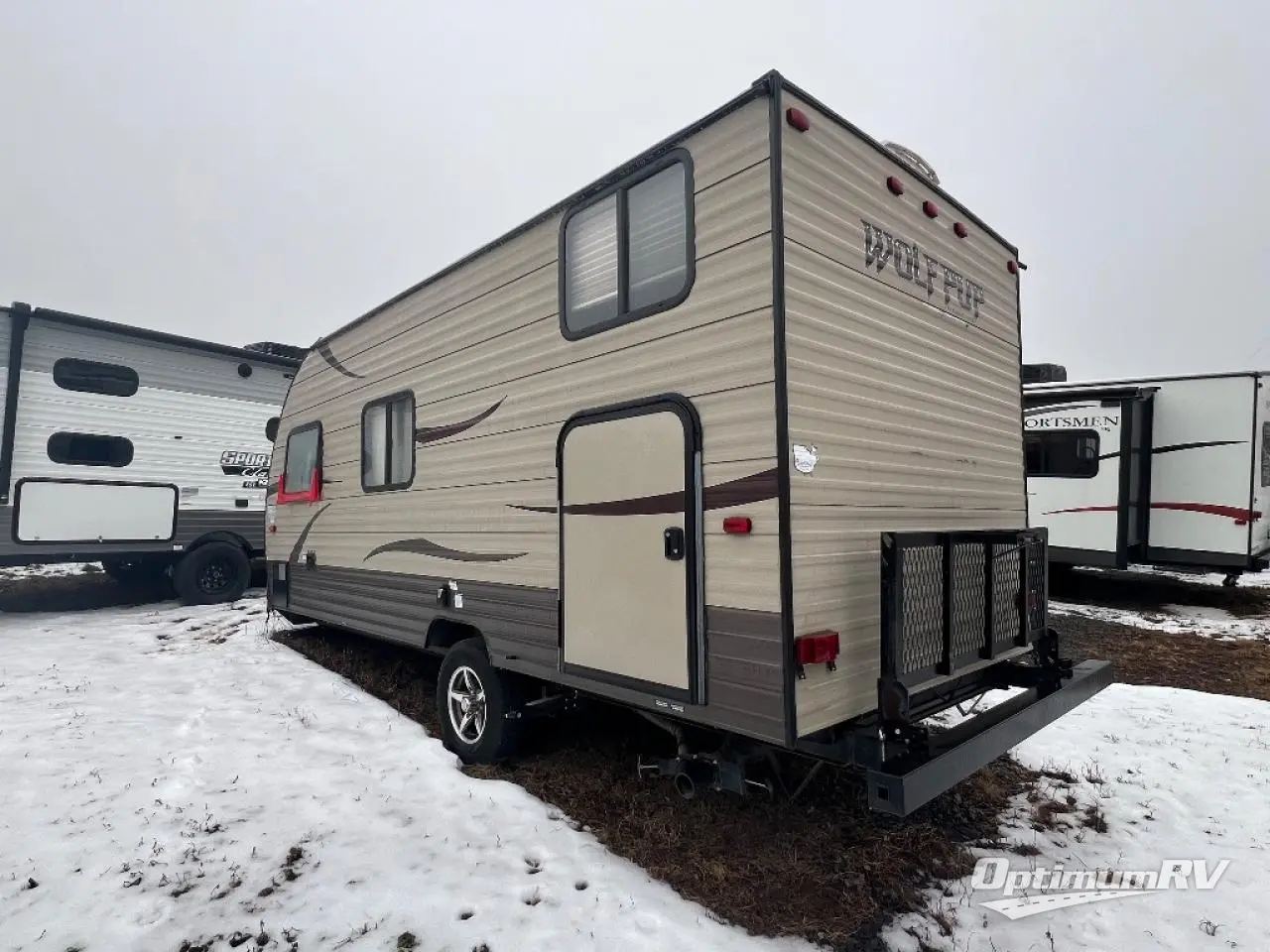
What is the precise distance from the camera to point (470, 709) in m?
4.66

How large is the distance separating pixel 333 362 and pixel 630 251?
409cm

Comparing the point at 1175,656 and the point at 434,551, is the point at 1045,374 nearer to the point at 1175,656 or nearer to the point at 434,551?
the point at 1175,656

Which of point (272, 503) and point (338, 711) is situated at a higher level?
point (272, 503)

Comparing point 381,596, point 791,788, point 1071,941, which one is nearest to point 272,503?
point 381,596

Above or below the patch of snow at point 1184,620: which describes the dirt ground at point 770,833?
below

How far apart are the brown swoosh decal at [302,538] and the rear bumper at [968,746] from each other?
18.5 feet

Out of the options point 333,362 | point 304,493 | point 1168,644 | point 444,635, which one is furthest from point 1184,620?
point 304,493

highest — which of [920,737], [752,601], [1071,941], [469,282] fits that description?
[469,282]

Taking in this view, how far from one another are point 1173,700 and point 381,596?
6.30m

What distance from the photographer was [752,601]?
9.61 feet

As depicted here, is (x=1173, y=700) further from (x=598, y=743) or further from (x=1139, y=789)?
(x=598, y=743)

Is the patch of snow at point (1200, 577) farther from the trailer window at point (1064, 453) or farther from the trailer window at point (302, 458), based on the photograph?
the trailer window at point (302, 458)

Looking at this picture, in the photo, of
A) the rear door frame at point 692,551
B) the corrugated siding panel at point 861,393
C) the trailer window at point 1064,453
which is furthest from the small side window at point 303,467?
the trailer window at point 1064,453

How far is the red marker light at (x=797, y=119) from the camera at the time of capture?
2998mm
